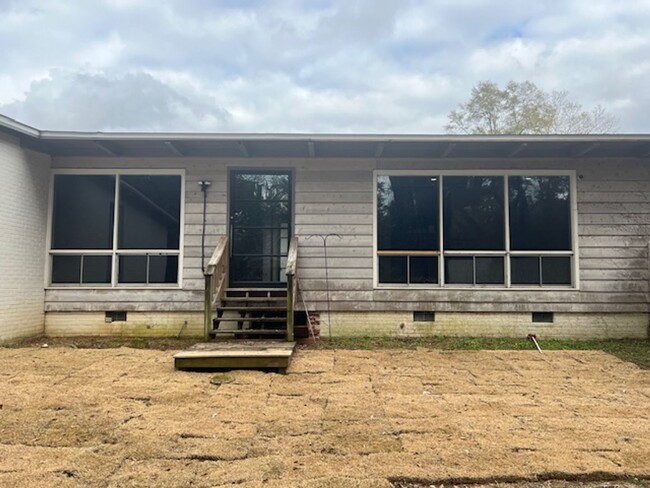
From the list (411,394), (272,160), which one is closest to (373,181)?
(272,160)

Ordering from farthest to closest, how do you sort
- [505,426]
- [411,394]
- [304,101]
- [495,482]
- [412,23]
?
[304,101], [412,23], [411,394], [505,426], [495,482]

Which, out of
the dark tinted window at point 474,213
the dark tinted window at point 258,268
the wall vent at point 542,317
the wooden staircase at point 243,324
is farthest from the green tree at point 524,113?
the wooden staircase at point 243,324

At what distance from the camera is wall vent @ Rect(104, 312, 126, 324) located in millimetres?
6945

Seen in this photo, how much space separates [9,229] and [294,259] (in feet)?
13.6

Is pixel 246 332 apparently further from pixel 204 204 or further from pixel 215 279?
pixel 204 204

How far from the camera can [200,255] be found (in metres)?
6.99

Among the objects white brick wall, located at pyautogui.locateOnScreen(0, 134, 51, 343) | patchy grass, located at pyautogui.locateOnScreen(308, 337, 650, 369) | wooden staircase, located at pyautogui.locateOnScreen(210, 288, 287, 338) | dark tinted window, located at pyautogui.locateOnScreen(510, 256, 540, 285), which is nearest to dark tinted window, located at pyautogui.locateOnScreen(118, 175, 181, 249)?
white brick wall, located at pyautogui.locateOnScreen(0, 134, 51, 343)

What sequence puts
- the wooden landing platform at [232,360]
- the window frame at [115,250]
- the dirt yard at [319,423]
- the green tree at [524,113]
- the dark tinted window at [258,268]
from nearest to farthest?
the dirt yard at [319,423]
the wooden landing platform at [232,360]
the window frame at [115,250]
the dark tinted window at [258,268]
the green tree at [524,113]

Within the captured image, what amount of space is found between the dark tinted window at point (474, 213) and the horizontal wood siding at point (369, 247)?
265 mm

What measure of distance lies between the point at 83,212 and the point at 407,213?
525 centimetres

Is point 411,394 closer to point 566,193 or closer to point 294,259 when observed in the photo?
point 294,259

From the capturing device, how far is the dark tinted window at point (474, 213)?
7066 millimetres

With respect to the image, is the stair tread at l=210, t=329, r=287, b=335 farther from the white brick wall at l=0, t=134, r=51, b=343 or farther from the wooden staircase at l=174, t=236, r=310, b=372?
the white brick wall at l=0, t=134, r=51, b=343

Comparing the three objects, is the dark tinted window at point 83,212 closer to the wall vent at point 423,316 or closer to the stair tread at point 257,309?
the stair tread at point 257,309
